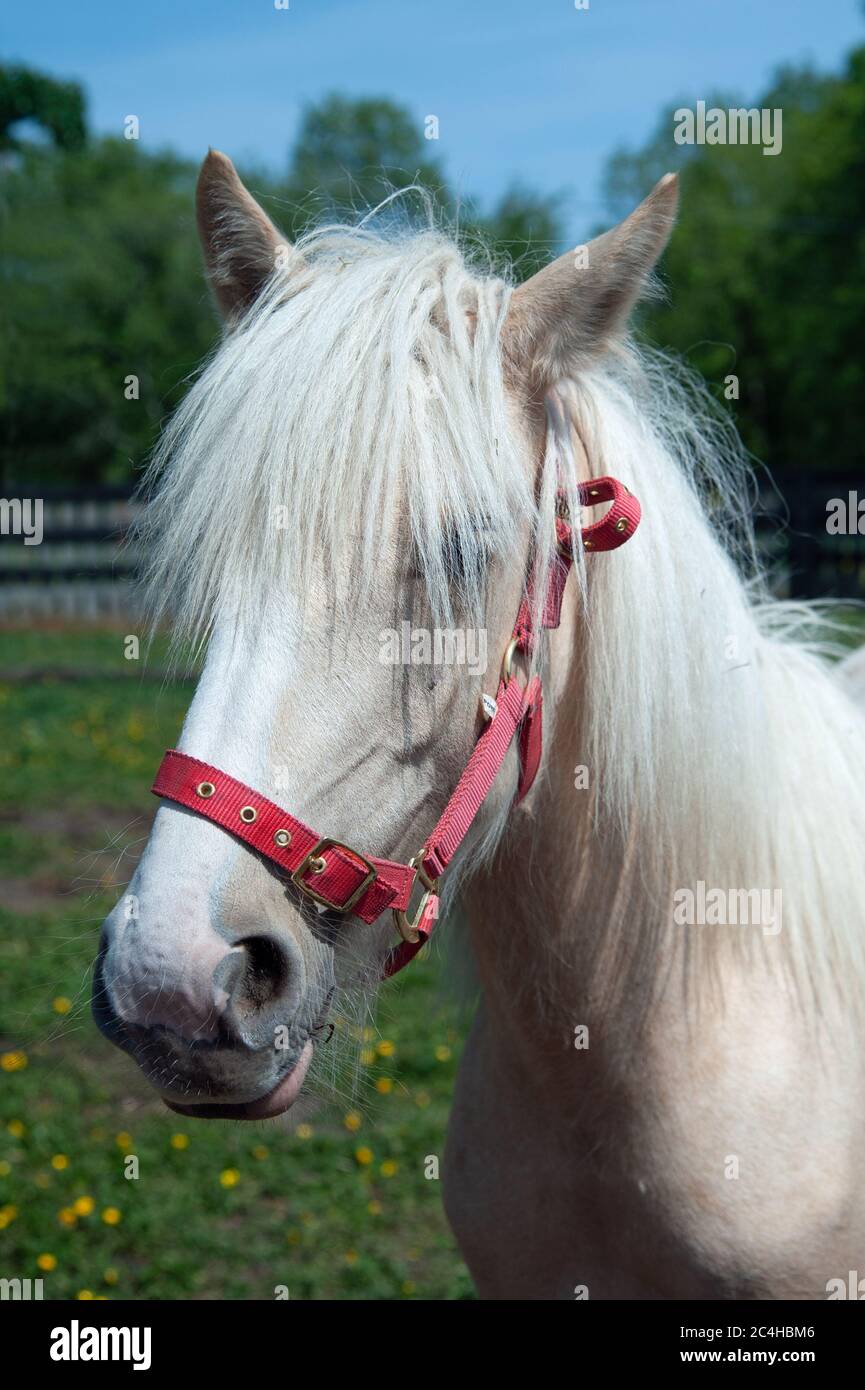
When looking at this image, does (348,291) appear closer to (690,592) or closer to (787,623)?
(690,592)

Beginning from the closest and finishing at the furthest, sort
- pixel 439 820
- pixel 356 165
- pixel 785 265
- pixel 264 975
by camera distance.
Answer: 1. pixel 264 975
2. pixel 439 820
3. pixel 356 165
4. pixel 785 265

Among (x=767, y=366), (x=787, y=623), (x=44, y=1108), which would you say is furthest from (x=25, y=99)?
(x=767, y=366)

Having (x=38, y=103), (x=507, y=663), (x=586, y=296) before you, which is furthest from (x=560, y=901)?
(x=38, y=103)

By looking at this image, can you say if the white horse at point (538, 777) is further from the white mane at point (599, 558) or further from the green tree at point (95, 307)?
the green tree at point (95, 307)

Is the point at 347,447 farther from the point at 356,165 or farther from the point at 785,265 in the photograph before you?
the point at 785,265

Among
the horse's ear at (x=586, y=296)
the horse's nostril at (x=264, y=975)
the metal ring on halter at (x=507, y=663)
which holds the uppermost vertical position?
the horse's ear at (x=586, y=296)

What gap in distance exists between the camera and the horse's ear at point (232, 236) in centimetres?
201

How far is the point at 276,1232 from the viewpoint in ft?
13.3

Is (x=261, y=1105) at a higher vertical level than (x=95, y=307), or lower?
lower

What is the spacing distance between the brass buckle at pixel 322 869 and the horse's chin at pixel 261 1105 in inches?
9.2

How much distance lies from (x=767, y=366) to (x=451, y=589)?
46459mm

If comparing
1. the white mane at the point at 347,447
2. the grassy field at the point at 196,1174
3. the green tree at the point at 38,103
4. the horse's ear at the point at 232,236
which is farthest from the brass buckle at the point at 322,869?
the green tree at the point at 38,103

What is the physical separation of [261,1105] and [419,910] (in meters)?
0.36

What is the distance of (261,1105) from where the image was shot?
64.8 inches
